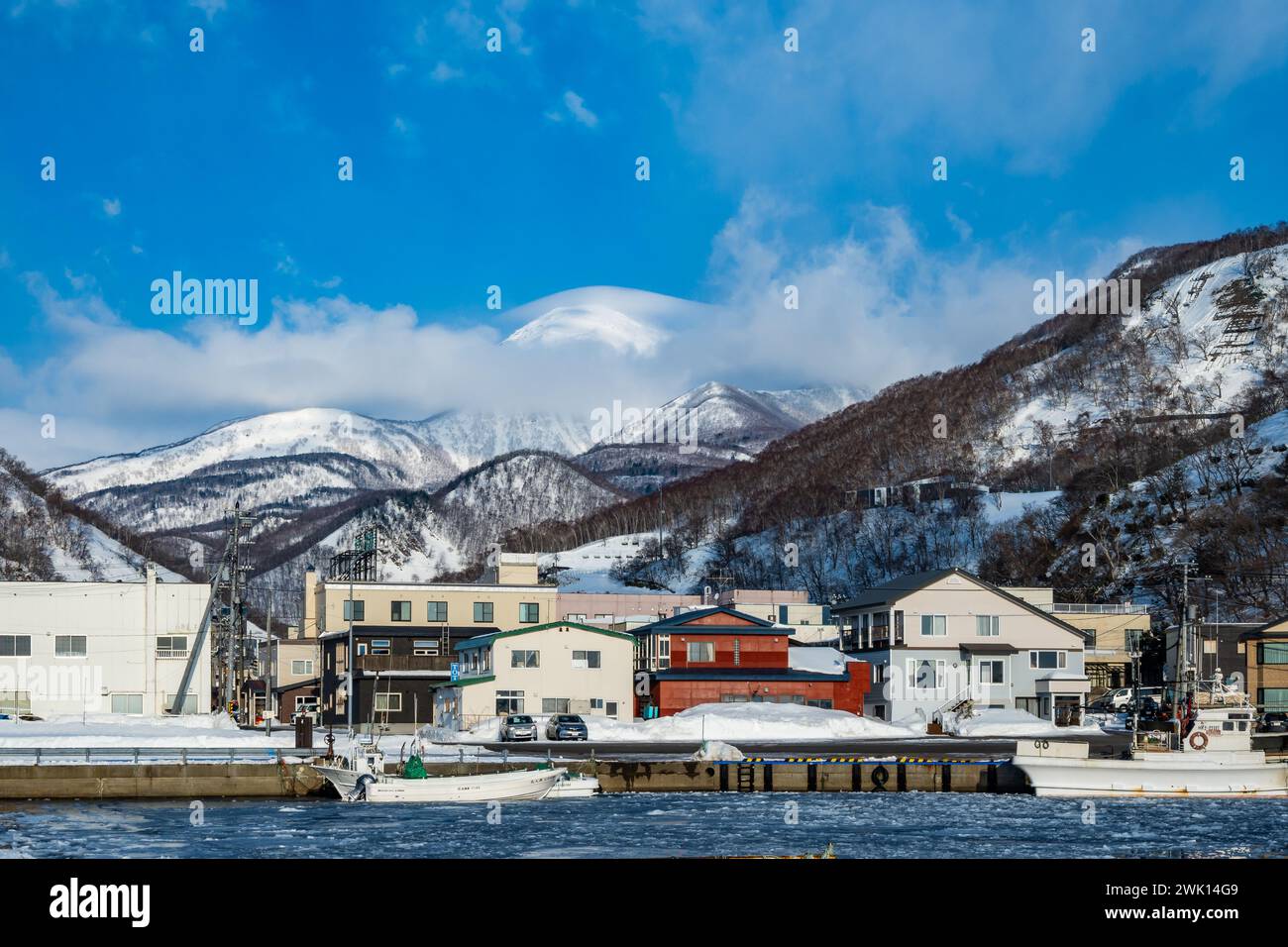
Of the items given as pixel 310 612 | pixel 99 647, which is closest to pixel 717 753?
pixel 99 647

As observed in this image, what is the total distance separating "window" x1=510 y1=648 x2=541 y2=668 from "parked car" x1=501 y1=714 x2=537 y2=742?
839 cm

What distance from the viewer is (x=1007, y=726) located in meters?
73.6

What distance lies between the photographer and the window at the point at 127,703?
245 feet

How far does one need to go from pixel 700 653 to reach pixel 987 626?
18.4 m

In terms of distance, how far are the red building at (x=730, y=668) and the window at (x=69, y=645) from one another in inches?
1119

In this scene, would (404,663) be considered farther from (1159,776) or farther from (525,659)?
(1159,776)

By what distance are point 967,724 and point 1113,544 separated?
8120 centimetres

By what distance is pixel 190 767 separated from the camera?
1837 inches

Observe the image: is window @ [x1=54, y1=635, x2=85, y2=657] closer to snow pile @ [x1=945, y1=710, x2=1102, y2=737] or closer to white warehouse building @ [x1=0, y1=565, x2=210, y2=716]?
white warehouse building @ [x1=0, y1=565, x2=210, y2=716]

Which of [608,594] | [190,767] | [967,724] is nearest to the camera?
[190,767]

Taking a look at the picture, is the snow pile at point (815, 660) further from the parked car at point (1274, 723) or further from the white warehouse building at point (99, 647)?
the white warehouse building at point (99, 647)
